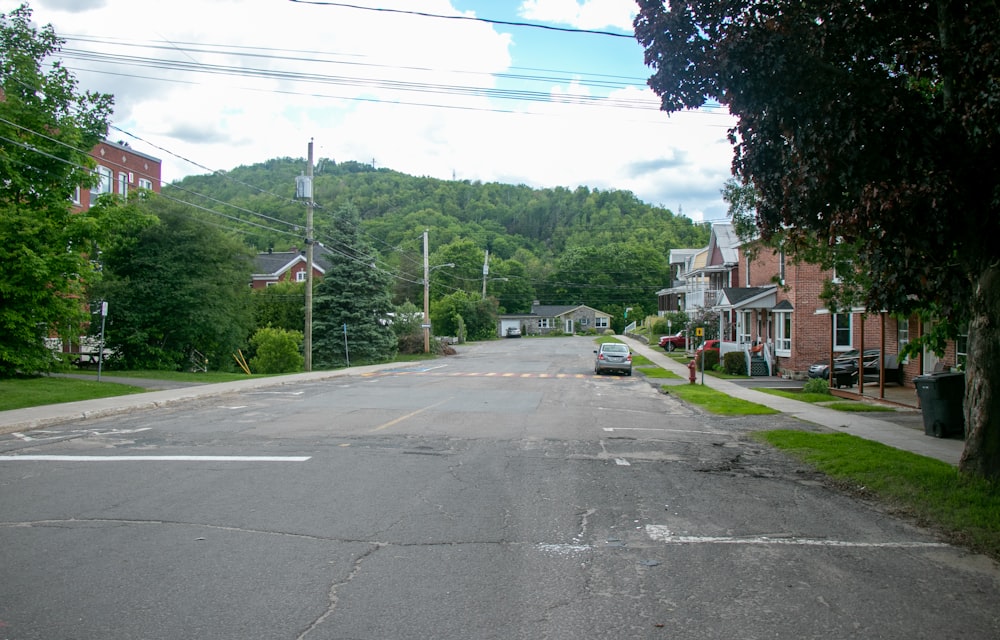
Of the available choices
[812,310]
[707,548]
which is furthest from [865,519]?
[812,310]

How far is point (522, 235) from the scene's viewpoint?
15088 centimetres

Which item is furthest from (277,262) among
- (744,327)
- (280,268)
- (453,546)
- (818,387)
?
(453,546)

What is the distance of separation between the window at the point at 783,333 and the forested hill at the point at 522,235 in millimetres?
38368

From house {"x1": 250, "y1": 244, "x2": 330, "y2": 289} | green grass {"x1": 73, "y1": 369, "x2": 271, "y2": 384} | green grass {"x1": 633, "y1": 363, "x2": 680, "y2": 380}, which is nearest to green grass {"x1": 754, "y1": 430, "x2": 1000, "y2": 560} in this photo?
green grass {"x1": 633, "y1": 363, "x2": 680, "y2": 380}

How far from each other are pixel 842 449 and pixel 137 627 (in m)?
10.4

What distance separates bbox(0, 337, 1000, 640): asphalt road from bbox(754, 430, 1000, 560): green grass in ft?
1.13

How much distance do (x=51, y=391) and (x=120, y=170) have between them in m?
25.4

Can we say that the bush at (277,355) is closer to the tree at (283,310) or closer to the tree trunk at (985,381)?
the tree at (283,310)

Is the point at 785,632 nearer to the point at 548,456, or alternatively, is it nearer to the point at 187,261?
the point at 548,456

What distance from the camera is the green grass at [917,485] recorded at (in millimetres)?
7004

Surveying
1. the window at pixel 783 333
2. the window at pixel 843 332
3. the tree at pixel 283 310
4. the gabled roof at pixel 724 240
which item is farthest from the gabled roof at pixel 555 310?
the window at pixel 843 332

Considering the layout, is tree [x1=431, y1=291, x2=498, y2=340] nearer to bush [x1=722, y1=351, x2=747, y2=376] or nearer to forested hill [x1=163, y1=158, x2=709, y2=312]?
forested hill [x1=163, y1=158, x2=709, y2=312]

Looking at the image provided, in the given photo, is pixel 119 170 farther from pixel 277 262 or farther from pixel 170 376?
pixel 277 262

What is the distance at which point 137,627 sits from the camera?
444cm
